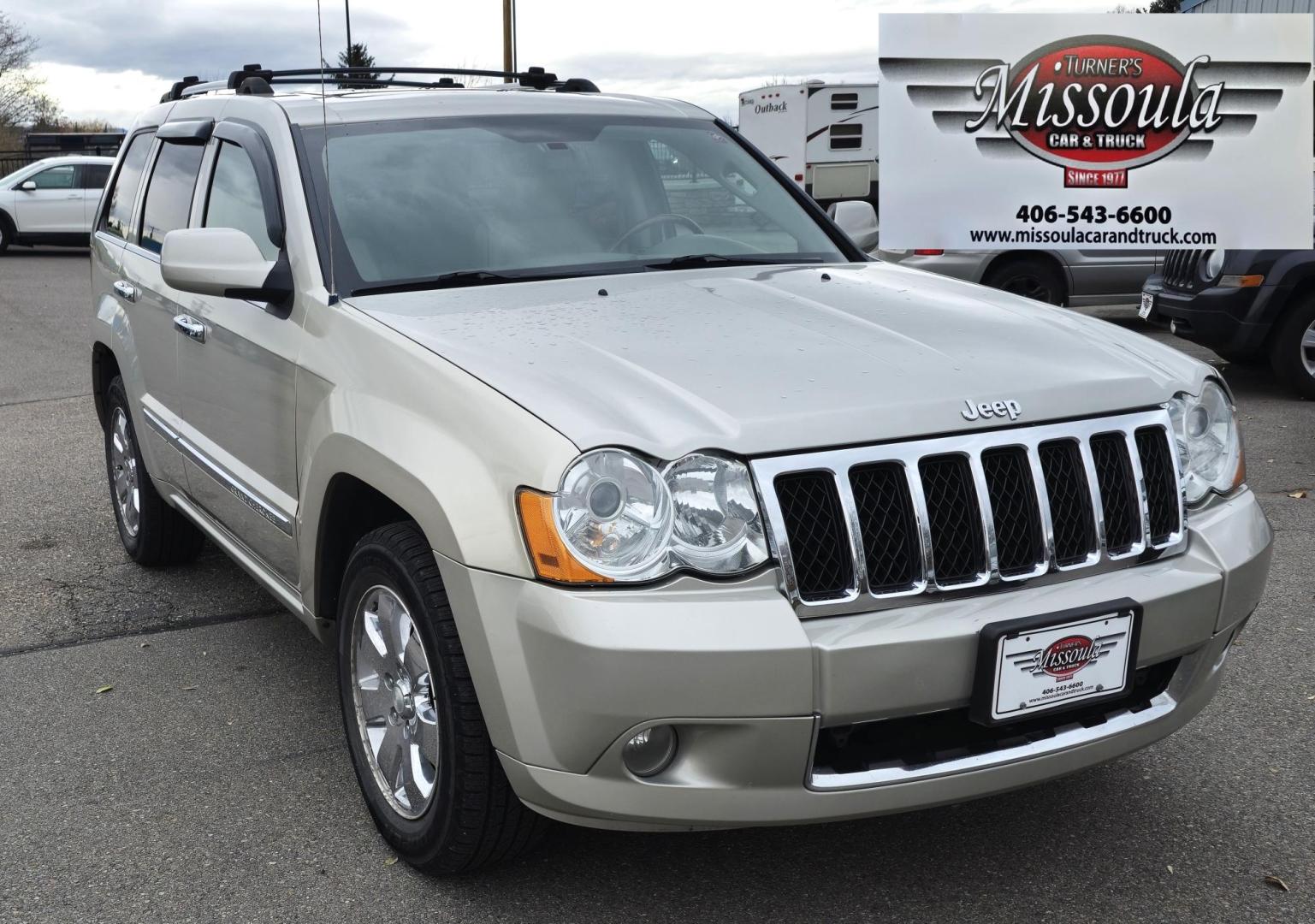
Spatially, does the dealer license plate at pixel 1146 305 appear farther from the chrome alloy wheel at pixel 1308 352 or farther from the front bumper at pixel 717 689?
the front bumper at pixel 717 689

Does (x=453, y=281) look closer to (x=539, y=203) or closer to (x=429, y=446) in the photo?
(x=539, y=203)

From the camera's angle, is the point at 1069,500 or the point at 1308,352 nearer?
the point at 1069,500

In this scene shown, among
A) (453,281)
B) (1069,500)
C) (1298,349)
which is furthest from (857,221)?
(1298,349)

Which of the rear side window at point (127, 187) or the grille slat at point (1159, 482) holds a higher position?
the rear side window at point (127, 187)

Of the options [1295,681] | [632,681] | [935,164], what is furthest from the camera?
[935,164]

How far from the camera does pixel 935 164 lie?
26.9 ft

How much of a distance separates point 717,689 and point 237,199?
2.48m

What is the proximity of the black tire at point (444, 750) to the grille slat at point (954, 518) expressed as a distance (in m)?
0.95

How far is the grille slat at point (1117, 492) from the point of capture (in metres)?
2.69

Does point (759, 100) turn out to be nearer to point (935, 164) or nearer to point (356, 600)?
point (935, 164)

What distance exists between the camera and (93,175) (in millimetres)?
21453

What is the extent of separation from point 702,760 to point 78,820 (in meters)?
1.74

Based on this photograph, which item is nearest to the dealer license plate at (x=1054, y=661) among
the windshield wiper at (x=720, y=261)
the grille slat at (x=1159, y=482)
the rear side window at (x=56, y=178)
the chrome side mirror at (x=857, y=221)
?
the grille slat at (x=1159, y=482)

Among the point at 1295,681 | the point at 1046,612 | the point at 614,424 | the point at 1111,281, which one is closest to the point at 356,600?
the point at 614,424
